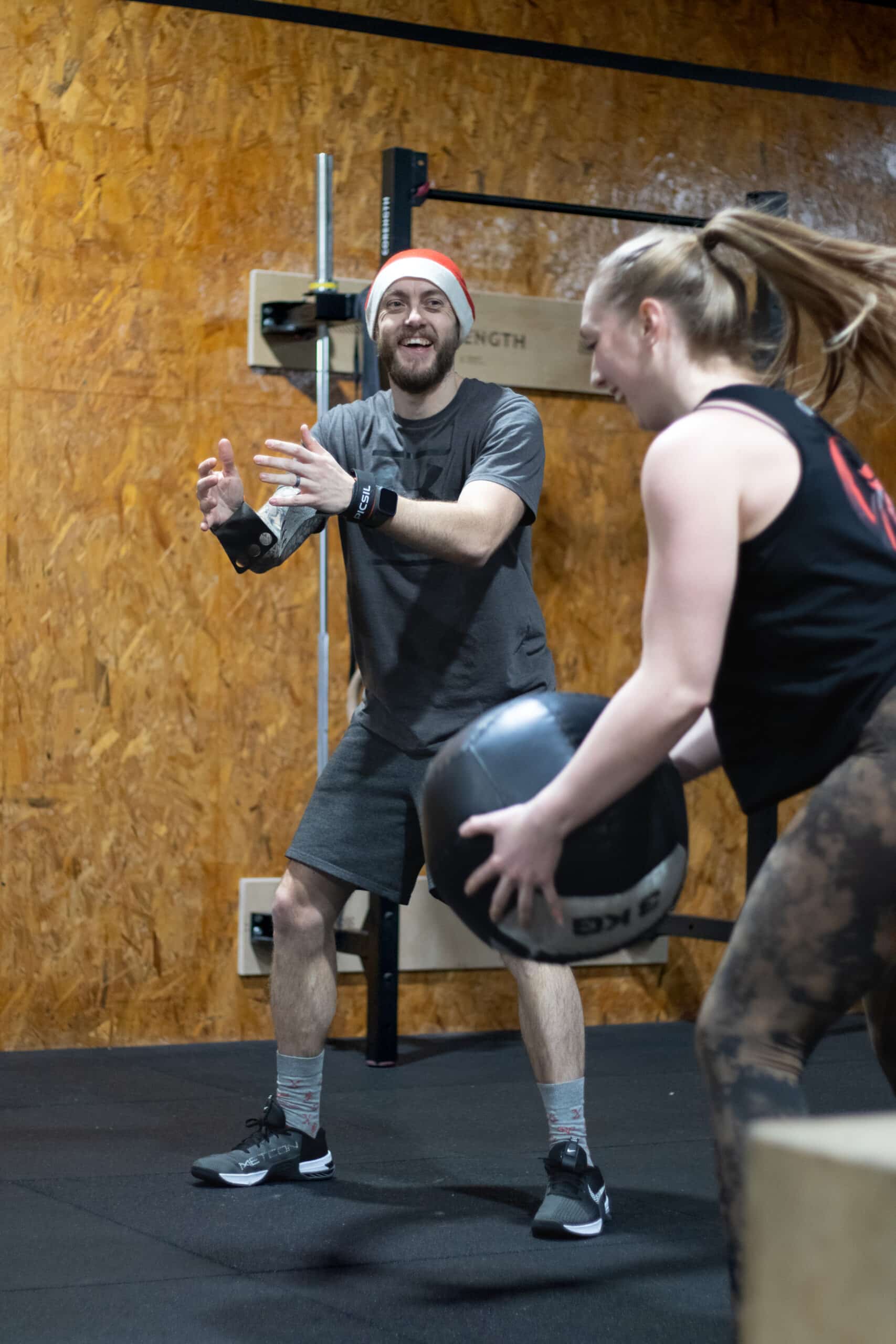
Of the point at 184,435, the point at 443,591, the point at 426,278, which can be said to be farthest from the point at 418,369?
the point at 184,435

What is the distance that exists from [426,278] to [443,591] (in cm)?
59

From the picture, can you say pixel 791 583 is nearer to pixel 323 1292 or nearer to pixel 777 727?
pixel 777 727

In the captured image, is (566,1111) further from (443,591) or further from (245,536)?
(245,536)

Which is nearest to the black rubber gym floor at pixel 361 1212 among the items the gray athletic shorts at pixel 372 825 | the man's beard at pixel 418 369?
the gray athletic shorts at pixel 372 825

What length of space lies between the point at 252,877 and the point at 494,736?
268 cm

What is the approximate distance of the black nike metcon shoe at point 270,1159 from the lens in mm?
2803

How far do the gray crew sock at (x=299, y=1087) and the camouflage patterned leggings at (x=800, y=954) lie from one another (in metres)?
1.36

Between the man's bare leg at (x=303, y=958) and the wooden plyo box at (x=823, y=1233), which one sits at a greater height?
the wooden plyo box at (x=823, y=1233)

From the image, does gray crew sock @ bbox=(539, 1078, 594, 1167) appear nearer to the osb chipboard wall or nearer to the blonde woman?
the blonde woman

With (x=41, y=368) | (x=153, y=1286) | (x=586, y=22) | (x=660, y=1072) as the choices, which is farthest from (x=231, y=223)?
(x=153, y=1286)

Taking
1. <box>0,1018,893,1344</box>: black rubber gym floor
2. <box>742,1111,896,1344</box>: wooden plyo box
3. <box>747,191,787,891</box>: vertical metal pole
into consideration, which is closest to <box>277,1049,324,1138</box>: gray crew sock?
<box>0,1018,893,1344</box>: black rubber gym floor

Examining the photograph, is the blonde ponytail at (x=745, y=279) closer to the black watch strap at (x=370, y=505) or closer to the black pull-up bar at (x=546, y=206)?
the black watch strap at (x=370, y=505)

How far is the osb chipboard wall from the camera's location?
4152 millimetres

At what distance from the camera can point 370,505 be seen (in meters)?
2.54
